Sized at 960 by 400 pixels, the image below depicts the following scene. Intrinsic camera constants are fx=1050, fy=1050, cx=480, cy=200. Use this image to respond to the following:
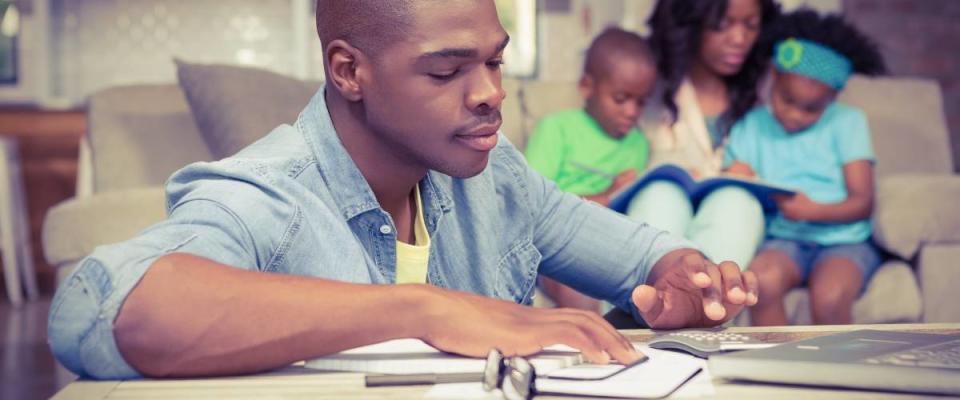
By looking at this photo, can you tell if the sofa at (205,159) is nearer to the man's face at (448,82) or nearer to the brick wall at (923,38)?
the man's face at (448,82)

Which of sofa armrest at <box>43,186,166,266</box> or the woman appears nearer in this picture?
sofa armrest at <box>43,186,166,266</box>

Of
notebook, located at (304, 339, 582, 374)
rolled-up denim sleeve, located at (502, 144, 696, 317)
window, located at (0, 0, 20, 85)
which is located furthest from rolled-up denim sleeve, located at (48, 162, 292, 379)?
window, located at (0, 0, 20, 85)

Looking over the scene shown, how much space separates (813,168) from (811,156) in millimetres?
34

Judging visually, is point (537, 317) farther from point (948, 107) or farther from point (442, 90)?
point (948, 107)

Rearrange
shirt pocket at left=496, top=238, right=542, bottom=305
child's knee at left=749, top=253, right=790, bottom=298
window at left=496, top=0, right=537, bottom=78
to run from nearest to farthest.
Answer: shirt pocket at left=496, top=238, right=542, bottom=305, child's knee at left=749, top=253, right=790, bottom=298, window at left=496, top=0, right=537, bottom=78

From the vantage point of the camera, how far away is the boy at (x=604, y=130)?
8.00 ft

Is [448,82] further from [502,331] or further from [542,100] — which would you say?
[542,100]

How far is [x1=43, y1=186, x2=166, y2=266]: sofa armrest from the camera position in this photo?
78.6 inches

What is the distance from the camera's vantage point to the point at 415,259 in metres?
1.16

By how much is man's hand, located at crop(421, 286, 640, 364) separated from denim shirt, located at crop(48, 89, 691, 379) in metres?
0.18

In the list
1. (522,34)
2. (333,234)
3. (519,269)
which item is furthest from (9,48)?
(333,234)

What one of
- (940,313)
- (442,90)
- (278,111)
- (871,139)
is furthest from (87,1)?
(442,90)

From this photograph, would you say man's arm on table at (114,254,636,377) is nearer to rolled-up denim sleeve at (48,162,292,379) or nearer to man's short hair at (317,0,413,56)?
rolled-up denim sleeve at (48,162,292,379)

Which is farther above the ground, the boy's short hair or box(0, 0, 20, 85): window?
box(0, 0, 20, 85): window
